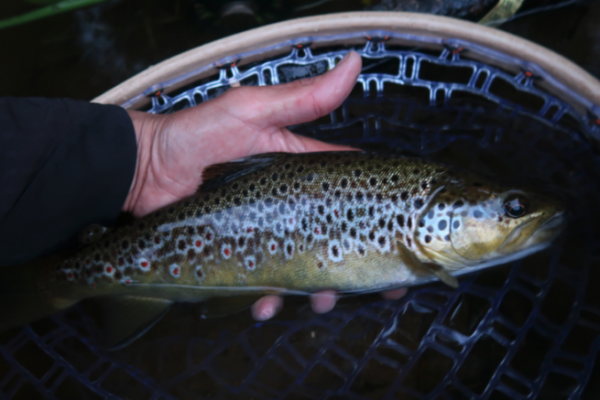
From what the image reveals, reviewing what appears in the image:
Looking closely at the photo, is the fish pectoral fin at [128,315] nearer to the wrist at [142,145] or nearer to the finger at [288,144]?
the wrist at [142,145]

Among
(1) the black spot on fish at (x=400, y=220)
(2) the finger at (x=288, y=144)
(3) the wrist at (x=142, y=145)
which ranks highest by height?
(2) the finger at (x=288, y=144)

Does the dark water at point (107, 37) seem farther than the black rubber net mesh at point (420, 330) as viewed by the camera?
Yes

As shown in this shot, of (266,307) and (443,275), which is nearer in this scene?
(443,275)

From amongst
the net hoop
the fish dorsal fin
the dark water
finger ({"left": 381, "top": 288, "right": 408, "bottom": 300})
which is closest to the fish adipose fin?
finger ({"left": 381, "top": 288, "right": 408, "bottom": 300})

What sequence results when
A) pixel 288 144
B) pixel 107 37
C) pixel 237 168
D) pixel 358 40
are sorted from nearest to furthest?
pixel 237 168 → pixel 358 40 → pixel 288 144 → pixel 107 37

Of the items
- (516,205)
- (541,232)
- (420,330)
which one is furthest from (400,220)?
(420,330)

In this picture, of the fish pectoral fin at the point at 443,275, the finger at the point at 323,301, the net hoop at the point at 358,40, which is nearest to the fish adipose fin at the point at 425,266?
the fish pectoral fin at the point at 443,275

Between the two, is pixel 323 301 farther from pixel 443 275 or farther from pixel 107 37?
pixel 107 37
